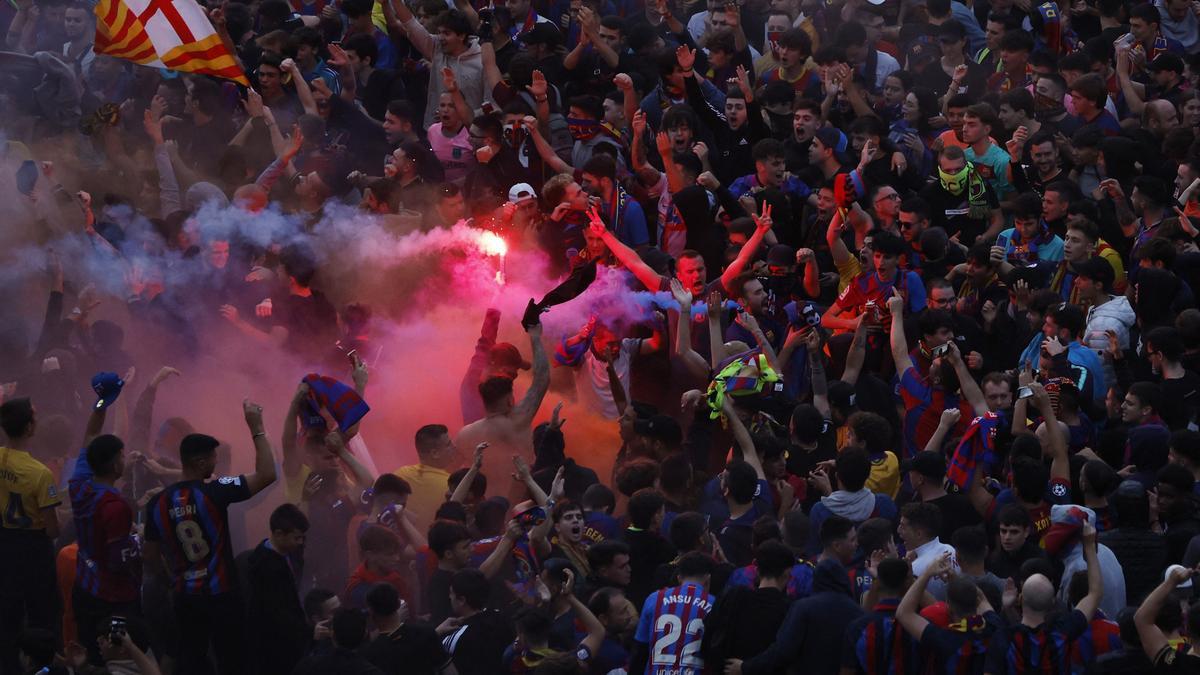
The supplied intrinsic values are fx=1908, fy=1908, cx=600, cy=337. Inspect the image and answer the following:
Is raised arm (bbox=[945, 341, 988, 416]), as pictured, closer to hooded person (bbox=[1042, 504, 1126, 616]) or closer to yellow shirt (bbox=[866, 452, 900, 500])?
yellow shirt (bbox=[866, 452, 900, 500])

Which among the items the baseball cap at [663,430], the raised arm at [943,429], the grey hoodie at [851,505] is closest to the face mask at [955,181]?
the raised arm at [943,429]

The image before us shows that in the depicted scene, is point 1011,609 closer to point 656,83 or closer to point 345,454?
point 345,454

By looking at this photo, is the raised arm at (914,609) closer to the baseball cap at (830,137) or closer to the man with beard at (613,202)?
the man with beard at (613,202)

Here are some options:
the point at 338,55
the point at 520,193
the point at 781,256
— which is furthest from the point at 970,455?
the point at 338,55

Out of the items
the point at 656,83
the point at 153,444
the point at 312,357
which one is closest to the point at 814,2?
the point at 656,83

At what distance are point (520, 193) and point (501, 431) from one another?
2333 millimetres

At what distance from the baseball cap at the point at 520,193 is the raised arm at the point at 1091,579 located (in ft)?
18.4

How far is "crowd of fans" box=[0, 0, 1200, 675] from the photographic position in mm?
9164

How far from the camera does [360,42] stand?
15984 mm

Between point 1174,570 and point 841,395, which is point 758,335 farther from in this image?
point 1174,570

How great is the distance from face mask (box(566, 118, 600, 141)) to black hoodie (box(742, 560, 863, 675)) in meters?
6.19

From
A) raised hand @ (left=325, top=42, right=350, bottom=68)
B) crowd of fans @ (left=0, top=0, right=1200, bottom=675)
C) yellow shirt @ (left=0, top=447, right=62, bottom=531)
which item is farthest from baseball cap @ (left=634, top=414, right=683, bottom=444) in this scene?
raised hand @ (left=325, top=42, right=350, bottom=68)

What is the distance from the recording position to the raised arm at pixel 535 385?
1191cm

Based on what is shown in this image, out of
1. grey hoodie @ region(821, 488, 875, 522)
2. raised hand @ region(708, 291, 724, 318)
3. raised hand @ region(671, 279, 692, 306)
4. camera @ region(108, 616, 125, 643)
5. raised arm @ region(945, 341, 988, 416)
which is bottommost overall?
raised arm @ region(945, 341, 988, 416)
